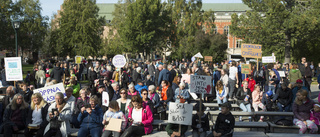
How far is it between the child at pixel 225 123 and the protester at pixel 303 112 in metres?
2.29

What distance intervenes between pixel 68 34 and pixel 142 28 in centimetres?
1305

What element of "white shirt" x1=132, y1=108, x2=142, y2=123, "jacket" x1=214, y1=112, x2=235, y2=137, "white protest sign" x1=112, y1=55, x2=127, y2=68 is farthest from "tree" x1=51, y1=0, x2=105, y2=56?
"jacket" x1=214, y1=112, x2=235, y2=137

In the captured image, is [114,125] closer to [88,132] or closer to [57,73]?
[88,132]

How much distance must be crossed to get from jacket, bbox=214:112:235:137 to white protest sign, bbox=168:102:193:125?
710 mm

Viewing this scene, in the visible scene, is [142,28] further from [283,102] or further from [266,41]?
[283,102]

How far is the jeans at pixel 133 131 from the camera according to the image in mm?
7551

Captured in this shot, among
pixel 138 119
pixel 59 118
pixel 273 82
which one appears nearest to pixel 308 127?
pixel 138 119

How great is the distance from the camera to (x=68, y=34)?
55.4 meters

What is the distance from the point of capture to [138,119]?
7.83m

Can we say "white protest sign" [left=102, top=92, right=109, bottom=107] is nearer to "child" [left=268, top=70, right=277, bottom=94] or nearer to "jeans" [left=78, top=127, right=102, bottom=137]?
"jeans" [left=78, top=127, right=102, bottom=137]

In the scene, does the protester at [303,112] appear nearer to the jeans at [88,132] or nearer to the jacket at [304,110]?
the jacket at [304,110]

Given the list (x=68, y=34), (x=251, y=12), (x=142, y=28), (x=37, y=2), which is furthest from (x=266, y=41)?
(x=37, y=2)

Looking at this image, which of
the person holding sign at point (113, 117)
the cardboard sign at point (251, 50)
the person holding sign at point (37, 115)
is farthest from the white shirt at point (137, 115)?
the cardboard sign at point (251, 50)

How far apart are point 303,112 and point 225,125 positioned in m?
2.58
